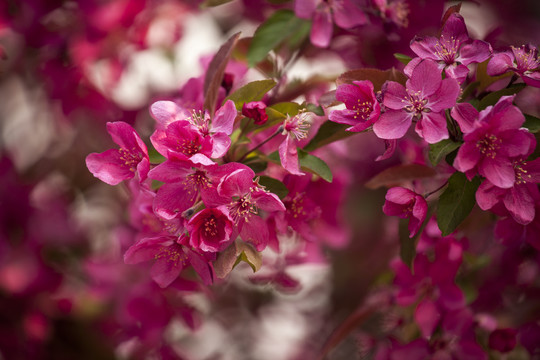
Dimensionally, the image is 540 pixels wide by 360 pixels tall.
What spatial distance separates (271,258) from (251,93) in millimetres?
567

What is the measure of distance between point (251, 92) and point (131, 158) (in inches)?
Result: 7.9

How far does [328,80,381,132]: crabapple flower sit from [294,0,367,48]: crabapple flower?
26 cm

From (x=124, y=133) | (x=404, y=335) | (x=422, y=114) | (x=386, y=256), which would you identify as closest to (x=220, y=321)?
(x=386, y=256)

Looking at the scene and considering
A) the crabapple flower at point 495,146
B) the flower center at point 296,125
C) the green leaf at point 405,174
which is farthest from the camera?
the green leaf at point 405,174

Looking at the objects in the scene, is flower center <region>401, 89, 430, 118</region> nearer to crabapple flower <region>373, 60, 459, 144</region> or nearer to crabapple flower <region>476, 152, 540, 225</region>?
crabapple flower <region>373, 60, 459, 144</region>

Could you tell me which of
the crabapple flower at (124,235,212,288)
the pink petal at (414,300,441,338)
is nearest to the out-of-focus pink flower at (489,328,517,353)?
the pink petal at (414,300,441,338)

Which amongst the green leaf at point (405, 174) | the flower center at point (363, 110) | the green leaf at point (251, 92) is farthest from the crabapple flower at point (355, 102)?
the green leaf at point (405, 174)

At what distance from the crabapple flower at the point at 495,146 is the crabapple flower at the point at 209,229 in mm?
316

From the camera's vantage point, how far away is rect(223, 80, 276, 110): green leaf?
74cm

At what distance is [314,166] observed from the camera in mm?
759

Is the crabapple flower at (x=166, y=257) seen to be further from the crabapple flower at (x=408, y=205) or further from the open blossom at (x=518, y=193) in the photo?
the open blossom at (x=518, y=193)

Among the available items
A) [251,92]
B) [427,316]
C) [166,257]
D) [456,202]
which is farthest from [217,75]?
[427,316]

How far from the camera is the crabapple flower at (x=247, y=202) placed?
68 centimetres

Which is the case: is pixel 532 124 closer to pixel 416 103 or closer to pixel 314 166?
pixel 416 103
